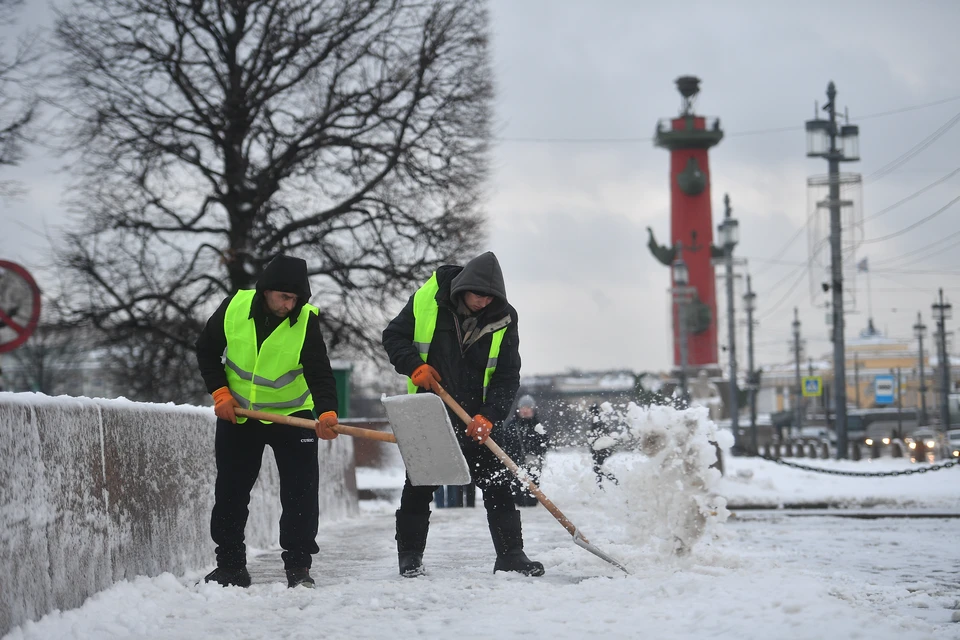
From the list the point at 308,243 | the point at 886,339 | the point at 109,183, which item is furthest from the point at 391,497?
the point at 886,339

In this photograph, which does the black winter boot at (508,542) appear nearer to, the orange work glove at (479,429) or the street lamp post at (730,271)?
the orange work glove at (479,429)

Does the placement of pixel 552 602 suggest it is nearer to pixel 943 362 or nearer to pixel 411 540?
pixel 411 540

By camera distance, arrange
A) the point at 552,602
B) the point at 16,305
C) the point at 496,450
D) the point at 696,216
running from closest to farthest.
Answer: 1. the point at 552,602
2. the point at 496,450
3. the point at 16,305
4. the point at 696,216

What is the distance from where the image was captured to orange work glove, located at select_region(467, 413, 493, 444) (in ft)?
18.7

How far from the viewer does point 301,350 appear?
223 inches

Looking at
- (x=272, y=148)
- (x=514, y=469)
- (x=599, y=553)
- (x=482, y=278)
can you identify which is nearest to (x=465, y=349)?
(x=482, y=278)

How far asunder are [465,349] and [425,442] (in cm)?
51

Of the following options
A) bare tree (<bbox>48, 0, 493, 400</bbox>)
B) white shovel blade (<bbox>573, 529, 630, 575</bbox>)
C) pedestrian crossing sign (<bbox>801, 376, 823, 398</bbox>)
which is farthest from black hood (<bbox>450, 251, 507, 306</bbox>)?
pedestrian crossing sign (<bbox>801, 376, 823, 398</bbox>)

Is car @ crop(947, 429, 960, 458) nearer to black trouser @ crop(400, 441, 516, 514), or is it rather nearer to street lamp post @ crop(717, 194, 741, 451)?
street lamp post @ crop(717, 194, 741, 451)

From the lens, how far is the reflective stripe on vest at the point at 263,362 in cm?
562

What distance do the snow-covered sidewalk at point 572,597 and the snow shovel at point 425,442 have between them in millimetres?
469

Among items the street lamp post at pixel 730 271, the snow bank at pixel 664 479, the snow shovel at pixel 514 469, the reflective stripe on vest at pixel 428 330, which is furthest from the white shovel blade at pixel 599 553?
the street lamp post at pixel 730 271

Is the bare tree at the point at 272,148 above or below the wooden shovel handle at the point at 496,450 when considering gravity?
above

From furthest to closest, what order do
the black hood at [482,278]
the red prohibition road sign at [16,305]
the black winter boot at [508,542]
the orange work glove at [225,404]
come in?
the red prohibition road sign at [16,305]
the black winter boot at [508,542]
the black hood at [482,278]
the orange work glove at [225,404]
